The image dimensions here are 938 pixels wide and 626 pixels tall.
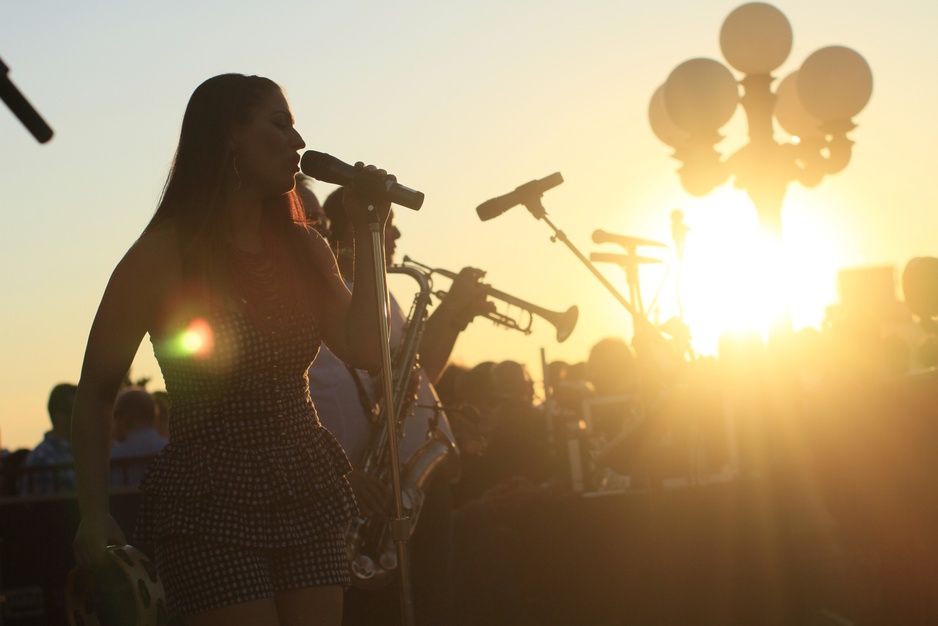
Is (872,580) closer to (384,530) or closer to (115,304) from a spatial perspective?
(384,530)

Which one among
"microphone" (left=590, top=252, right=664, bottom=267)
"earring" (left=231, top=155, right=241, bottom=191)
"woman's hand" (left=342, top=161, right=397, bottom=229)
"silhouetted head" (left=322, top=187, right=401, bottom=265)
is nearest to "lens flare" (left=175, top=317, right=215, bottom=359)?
"earring" (left=231, top=155, right=241, bottom=191)

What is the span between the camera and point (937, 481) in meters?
3.98

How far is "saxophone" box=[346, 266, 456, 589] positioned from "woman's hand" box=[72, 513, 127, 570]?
71.8 inches

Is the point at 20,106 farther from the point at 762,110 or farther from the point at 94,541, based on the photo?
the point at 762,110

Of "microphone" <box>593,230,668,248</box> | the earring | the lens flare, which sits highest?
"microphone" <box>593,230,668,248</box>

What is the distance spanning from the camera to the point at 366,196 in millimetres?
2885

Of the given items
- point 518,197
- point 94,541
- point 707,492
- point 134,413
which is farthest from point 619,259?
point 94,541

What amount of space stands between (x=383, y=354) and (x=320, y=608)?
645 mm

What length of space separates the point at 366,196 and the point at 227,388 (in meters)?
0.65

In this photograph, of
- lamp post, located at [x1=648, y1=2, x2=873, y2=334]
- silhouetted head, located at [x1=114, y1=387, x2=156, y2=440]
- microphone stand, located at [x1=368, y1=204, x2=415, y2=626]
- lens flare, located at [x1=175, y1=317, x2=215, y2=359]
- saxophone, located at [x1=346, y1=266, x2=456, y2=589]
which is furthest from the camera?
silhouetted head, located at [x1=114, y1=387, x2=156, y2=440]

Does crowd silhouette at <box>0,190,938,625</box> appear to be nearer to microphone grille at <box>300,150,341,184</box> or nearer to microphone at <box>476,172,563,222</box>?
microphone grille at <box>300,150,341,184</box>

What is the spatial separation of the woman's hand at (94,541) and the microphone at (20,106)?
33.1 inches

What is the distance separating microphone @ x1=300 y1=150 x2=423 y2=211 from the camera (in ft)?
9.34

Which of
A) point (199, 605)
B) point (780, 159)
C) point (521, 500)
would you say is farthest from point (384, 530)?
point (780, 159)
